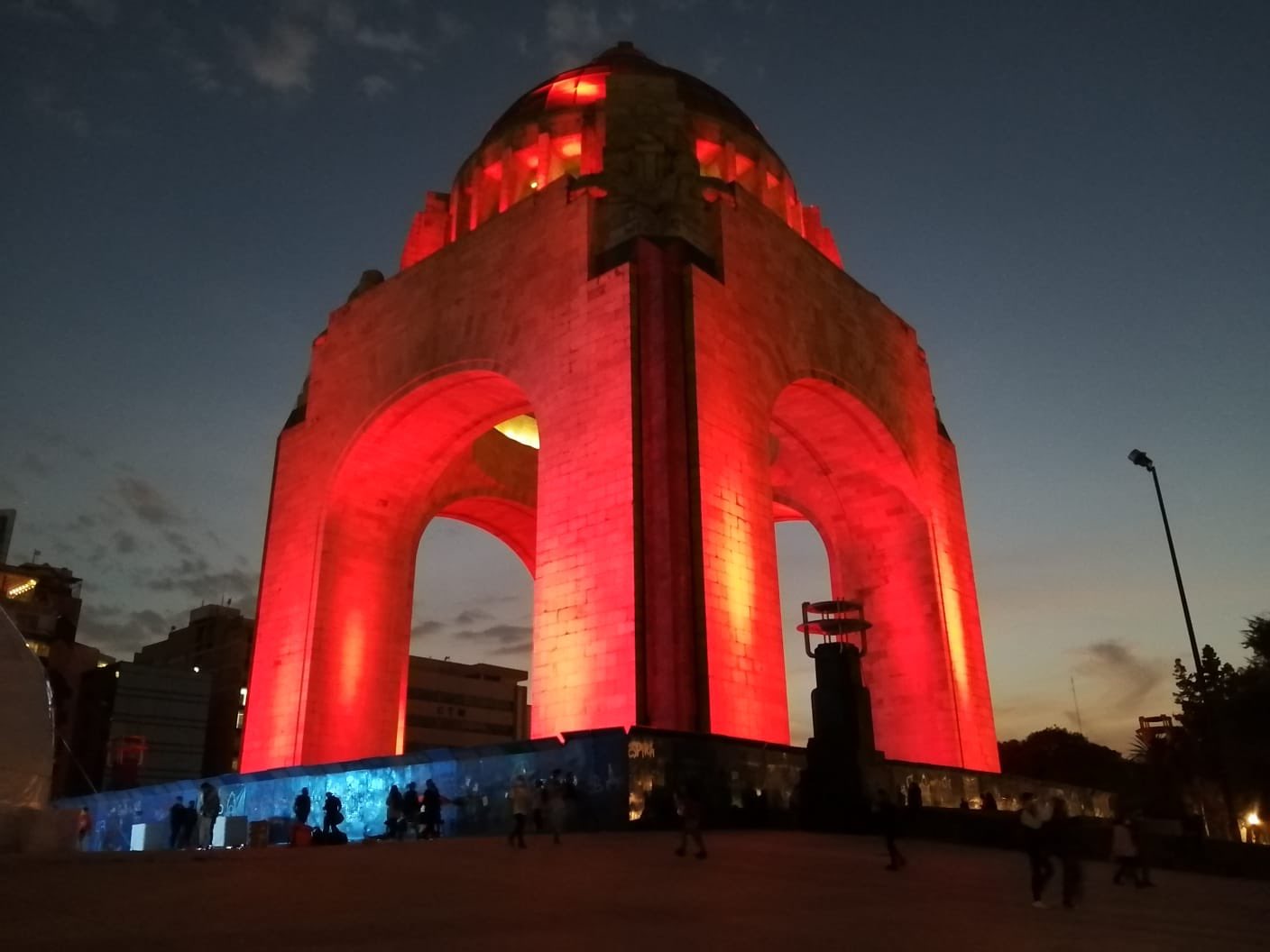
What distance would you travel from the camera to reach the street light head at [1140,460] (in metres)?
18.8

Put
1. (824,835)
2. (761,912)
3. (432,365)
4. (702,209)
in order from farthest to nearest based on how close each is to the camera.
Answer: (432,365), (702,209), (824,835), (761,912)

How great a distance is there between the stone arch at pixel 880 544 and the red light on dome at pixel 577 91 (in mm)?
8854

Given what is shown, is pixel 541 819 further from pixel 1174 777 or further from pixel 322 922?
pixel 1174 777

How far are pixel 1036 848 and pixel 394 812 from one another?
302 inches

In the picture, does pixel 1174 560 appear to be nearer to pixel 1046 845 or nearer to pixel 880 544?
pixel 880 544

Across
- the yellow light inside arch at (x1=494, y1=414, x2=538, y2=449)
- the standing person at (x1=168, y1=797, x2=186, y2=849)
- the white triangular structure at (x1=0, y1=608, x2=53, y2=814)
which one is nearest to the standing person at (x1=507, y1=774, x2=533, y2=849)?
the white triangular structure at (x1=0, y1=608, x2=53, y2=814)

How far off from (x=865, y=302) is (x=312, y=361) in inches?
477

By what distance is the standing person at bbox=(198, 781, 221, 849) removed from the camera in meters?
13.2

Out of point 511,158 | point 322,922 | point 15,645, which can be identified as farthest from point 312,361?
point 322,922

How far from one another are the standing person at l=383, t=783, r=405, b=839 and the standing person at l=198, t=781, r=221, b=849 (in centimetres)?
269

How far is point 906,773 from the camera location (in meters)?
13.7

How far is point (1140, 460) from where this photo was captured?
18.8m

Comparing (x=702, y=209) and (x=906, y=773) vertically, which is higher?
(x=702, y=209)

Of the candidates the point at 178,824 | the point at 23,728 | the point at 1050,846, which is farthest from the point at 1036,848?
the point at 178,824
